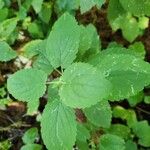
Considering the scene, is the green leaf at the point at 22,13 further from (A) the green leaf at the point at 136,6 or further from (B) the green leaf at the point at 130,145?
(B) the green leaf at the point at 130,145

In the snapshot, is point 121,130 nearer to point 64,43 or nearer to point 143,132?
point 143,132

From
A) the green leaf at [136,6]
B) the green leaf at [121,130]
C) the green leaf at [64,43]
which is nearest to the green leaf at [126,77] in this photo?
the green leaf at [64,43]

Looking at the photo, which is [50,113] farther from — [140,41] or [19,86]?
[140,41]

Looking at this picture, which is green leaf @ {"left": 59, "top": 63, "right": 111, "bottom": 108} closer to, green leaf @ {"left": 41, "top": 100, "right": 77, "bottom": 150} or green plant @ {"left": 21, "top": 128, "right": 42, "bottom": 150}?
green leaf @ {"left": 41, "top": 100, "right": 77, "bottom": 150}

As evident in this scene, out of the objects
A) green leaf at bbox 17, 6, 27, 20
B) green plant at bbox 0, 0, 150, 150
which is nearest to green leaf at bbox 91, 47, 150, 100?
green plant at bbox 0, 0, 150, 150

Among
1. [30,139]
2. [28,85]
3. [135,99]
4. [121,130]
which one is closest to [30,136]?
[30,139]

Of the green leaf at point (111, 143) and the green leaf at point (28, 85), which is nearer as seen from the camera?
the green leaf at point (28, 85)

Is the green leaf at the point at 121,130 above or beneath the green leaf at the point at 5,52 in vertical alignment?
beneath

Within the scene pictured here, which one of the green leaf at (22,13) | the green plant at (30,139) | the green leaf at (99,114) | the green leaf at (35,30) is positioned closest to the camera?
the green leaf at (99,114)
